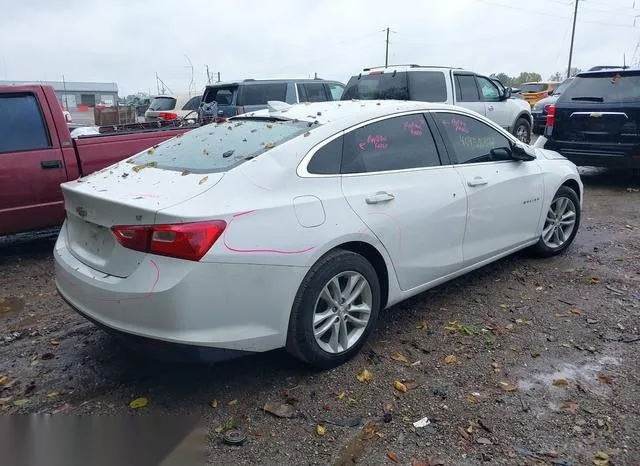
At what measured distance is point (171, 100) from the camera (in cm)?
2067

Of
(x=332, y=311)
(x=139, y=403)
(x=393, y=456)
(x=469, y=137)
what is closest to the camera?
(x=393, y=456)

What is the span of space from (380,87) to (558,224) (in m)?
5.37

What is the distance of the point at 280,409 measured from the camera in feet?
10.1

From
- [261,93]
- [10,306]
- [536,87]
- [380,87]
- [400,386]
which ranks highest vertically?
[536,87]

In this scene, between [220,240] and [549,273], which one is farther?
[549,273]

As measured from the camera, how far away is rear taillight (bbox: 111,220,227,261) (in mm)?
2764

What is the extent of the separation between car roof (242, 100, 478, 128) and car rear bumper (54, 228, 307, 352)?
116 cm

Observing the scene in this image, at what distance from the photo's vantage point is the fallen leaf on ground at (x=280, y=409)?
3.03 metres

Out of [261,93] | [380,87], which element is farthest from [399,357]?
[261,93]

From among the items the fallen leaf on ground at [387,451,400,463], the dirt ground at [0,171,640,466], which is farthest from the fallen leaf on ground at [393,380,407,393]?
the fallen leaf on ground at [387,451,400,463]

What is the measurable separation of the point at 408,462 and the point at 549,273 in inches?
119

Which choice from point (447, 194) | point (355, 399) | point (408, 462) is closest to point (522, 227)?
point (447, 194)

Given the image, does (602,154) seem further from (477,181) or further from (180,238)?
(180,238)

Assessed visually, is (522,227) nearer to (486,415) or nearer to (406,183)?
(406,183)
